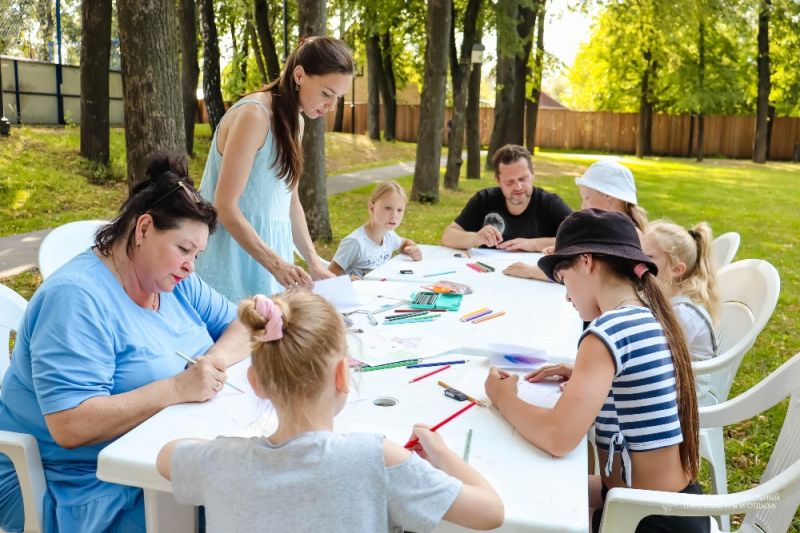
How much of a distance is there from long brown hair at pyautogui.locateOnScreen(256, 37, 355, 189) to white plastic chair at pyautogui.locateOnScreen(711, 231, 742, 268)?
230cm

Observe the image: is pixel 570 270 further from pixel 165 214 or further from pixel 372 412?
pixel 165 214

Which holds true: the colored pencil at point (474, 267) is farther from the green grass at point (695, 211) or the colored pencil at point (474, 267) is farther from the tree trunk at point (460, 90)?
the tree trunk at point (460, 90)

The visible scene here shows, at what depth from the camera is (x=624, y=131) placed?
32.8m

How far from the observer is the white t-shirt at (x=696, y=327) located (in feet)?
9.14

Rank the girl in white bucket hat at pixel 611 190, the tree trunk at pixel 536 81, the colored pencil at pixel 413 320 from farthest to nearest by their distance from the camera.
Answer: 1. the tree trunk at pixel 536 81
2. the girl in white bucket hat at pixel 611 190
3. the colored pencil at pixel 413 320

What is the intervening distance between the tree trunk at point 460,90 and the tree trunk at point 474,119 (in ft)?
2.35

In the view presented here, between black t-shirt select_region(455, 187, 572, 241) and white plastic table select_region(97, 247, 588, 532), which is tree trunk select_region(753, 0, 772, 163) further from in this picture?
white plastic table select_region(97, 247, 588, 532)

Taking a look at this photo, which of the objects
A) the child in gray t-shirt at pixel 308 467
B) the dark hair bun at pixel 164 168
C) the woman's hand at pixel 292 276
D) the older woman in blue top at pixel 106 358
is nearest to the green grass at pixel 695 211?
the woman's hand at pixel 292 276

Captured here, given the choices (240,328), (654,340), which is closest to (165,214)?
(240,328)

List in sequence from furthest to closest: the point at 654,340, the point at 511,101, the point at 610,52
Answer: the point at 610,52
the point at 511,101
the point at 654,340

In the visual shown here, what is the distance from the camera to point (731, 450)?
3629 millimetres

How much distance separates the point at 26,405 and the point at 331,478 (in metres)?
1.04

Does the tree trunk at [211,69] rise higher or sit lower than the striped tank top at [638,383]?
higher

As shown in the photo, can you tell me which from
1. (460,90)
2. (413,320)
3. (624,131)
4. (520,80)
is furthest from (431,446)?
(624,131)
